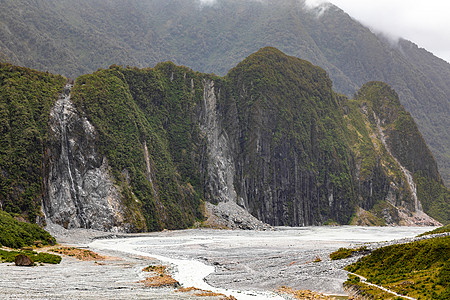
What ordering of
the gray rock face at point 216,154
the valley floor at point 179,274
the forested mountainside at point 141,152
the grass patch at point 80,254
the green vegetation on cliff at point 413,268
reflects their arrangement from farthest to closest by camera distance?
the gray rock face at point 216,154 < the forested mountainside at point 141,152 < the grass patch at point 80,254 < the valley floor at point 179,274 < the green vegetation on cliff at point 413,268

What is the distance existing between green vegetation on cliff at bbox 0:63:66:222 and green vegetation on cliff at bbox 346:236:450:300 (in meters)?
73.2

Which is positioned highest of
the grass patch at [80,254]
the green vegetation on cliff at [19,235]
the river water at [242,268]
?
the green vegetation on cliff at [19,235]

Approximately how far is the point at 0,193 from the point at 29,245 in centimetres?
3047

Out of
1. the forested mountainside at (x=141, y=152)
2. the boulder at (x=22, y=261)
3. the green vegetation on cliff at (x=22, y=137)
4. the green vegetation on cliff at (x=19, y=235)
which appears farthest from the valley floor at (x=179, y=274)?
the forested mountainside at (x=141, y=152)

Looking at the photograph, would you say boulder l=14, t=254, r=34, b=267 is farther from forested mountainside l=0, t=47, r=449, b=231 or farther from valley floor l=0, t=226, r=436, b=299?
A: forested mountainside l=0, t=47, r=449, b=231

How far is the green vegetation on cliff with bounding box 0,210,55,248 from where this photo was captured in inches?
2447

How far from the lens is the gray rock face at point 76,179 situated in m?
107

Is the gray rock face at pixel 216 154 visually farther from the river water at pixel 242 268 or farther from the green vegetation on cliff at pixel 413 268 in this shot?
the green vegetation on cliff at pixel 413 268

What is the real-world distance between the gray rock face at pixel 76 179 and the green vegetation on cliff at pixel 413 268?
76512 mm

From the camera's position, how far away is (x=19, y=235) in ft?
Result: 226

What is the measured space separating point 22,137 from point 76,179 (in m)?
17.9

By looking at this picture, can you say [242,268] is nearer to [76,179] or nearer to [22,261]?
[22,261]

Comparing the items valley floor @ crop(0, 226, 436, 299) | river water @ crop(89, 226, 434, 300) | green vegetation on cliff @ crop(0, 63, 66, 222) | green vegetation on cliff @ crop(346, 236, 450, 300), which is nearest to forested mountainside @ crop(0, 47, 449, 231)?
green vegetation on cliff @ crop(0, 63, 66, 222)

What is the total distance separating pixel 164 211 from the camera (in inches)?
5330
